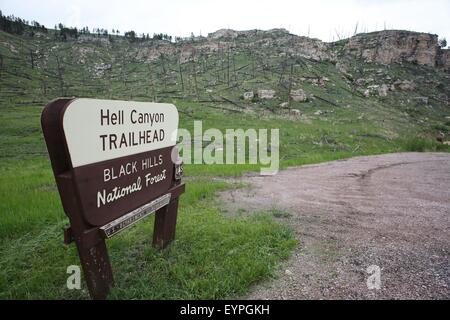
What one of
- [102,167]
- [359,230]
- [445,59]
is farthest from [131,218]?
[445,59]

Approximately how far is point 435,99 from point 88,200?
61.1 metres

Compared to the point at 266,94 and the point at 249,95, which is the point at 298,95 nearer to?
the point at 266,94

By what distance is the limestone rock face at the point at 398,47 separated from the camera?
2766 inches

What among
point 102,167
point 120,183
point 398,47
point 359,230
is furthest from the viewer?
point 398,47

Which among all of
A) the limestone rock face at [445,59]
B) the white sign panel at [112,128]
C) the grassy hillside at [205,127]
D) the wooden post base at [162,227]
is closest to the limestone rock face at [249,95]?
the grassy hillside at [205,127]

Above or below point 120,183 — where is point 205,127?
below

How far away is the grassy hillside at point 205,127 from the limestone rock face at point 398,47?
4.87m

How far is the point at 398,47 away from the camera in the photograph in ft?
Result: 244

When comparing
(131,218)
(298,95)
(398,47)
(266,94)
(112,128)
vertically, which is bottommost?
(131,218)

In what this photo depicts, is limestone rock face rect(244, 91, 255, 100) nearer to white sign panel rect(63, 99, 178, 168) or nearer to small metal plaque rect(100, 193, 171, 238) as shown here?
white sign panel rect(63, 99, 178, 168)

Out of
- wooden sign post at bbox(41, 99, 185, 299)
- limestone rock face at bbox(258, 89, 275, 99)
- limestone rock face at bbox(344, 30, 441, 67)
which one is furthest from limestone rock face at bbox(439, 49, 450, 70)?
wooden sign post at bbox(41, 99, 185, 299)

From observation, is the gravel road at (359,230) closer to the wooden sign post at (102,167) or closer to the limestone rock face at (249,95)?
the wooden sign post at (102,167)

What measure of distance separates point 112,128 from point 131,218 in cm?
105
